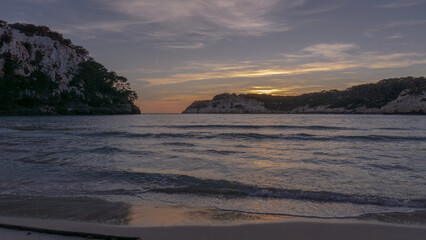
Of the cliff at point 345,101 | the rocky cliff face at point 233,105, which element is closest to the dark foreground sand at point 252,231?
the cliff at point 345,101

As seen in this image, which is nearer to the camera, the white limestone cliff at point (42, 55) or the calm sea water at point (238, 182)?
the calm sea water at point (238, 182)

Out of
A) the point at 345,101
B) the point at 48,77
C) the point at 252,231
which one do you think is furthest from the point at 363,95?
the point at 252,231

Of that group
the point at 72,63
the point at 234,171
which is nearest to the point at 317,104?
the point at 72,63

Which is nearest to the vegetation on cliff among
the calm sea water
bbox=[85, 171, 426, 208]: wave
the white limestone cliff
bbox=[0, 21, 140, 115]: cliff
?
bbox=[0, 21, 140, 115]: cliff

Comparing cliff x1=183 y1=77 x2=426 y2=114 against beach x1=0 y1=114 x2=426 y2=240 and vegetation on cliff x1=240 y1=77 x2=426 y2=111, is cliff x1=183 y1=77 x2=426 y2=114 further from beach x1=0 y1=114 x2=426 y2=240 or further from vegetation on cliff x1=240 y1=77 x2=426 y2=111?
beach x1=0 y1=114 x2=426 y2=240

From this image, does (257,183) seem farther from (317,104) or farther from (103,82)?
(317,104)

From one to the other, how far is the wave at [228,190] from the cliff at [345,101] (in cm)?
9792

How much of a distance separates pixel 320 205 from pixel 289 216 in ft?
2.92

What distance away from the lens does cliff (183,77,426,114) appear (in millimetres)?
87644

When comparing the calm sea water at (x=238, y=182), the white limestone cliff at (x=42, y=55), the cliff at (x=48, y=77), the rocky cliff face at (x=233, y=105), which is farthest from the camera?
the rocky cliff face at (x=233, y=105)

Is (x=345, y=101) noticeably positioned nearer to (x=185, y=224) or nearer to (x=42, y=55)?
(x=42, y=55)

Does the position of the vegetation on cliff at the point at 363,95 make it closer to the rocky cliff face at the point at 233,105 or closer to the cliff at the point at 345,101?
the cliff at the point at 345,101

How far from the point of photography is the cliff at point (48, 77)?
59594 mm

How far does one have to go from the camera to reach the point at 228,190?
524 centimetres
